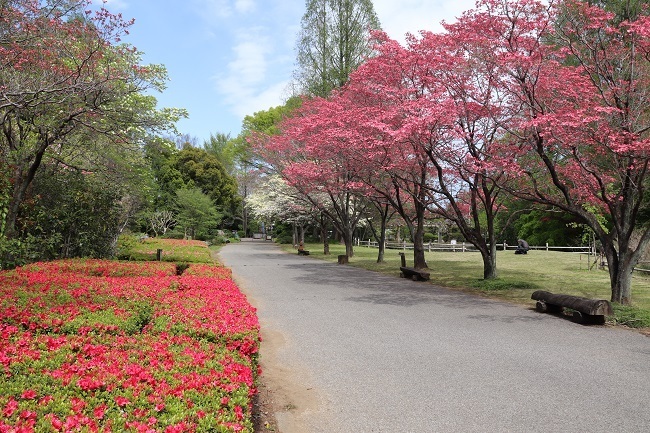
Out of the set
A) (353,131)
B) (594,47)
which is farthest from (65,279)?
(594,47)

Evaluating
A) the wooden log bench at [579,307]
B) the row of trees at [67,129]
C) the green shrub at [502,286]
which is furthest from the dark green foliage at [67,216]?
the wooden log bench at [579,307]

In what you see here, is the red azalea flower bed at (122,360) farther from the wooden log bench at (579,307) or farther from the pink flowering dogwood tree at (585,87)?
the pink flowering dogwood tree at (585,87)

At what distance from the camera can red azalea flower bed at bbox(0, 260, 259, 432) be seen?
9.20 ft

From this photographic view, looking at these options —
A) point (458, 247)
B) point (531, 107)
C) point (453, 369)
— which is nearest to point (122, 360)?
point (453, 369)

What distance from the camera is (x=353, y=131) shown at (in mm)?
14789

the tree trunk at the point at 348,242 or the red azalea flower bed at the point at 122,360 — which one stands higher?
the tree trunk at the point at 348,242

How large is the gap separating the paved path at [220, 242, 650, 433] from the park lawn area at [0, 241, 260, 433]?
921 millimetres

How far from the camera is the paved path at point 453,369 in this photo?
404 centimetres

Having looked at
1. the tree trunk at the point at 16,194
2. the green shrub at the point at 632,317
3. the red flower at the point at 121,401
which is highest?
the tree trunk at the point at 16,194

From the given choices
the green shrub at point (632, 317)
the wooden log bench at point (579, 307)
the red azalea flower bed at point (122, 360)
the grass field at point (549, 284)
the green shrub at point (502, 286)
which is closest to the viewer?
the red azalea flower bed at point (122, 360)

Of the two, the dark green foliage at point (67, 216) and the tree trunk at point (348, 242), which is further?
the tree trunk at point (348, 242)

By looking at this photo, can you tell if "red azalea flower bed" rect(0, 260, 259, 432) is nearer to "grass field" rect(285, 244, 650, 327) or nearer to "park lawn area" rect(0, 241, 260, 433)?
"park lawn area" rect(0, 241, 260, 433)

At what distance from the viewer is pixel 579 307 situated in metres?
8.22

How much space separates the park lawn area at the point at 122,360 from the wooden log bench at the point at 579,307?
617 centimetres
